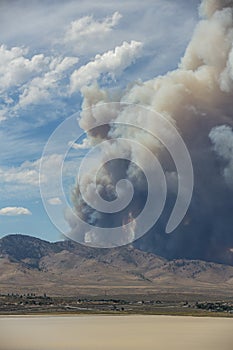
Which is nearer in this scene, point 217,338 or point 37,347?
point 37,347

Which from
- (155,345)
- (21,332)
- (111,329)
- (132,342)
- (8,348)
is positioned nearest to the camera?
(8,348)

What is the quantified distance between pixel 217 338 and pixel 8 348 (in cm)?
4976

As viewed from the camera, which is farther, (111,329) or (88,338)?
(111,329)

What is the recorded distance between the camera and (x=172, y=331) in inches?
5763

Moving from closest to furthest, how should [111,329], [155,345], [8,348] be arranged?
1. [8,348]
2. [155,345]
3. [111,329]

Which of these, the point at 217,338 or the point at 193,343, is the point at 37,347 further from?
the point at 217,338

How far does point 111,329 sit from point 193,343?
4184 centimetres

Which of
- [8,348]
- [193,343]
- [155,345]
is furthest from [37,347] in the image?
[193,343]

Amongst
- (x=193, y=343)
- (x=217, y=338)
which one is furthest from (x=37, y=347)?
(x=217, y=338)

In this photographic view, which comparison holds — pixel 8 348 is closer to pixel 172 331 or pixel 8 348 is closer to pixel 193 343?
pixel 193 343

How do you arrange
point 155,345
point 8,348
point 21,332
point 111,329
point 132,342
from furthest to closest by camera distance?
1. point 111,329
2. point 21,332
3. point 132,342
4. point 155,345
5. point 8,348

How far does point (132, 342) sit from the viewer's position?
400 ft

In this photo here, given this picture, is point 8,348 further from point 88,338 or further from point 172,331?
point 172,331

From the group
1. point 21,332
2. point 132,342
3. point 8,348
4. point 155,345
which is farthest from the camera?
point 21,332
